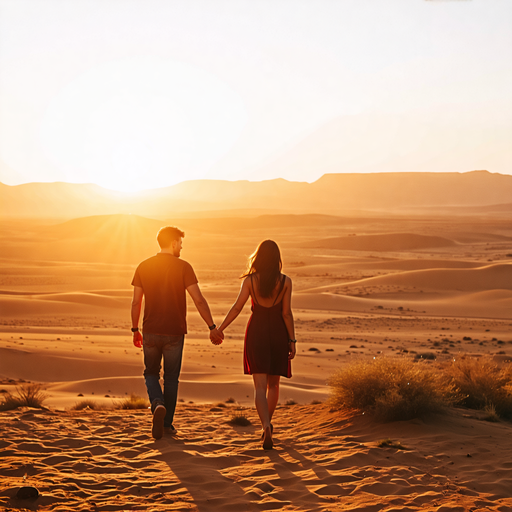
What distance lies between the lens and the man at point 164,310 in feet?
19.9

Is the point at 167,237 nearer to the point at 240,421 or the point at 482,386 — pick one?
the point at 240,421

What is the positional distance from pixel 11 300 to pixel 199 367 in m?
15.3

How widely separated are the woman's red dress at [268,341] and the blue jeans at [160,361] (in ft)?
2.45

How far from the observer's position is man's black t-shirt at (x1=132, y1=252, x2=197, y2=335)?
6062mm

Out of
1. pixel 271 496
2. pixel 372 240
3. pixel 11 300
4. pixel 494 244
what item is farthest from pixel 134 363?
pixel 494 244

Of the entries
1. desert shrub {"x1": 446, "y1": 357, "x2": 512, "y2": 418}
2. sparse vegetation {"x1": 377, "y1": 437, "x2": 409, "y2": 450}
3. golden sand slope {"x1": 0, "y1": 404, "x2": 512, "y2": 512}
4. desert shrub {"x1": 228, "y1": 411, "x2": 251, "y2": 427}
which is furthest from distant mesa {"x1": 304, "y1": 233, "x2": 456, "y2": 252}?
sparse vegetation {"x1": 377, "y1": 437, "x2": 409, "y2": 450}

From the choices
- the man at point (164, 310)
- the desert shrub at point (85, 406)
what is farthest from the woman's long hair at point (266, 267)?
the desert shrub at point (85, 406)

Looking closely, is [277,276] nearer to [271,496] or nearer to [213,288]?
[271,496]

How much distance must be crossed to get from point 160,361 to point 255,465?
1450 millimetres

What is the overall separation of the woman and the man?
16.3 inches

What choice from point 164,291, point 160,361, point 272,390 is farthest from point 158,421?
point 164,291

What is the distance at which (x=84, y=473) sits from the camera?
5027 mm

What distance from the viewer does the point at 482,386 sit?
8047mm

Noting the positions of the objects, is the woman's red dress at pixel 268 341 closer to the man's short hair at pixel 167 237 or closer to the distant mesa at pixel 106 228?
the man's short hair at pixel 167 237
